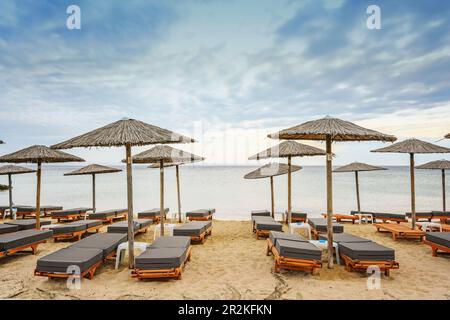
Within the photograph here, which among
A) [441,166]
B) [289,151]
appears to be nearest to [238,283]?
[289,151]

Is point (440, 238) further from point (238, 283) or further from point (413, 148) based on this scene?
point (238, 283)

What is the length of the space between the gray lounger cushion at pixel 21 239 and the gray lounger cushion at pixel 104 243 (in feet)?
4.81

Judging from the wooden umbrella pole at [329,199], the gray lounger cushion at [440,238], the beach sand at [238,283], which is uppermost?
the wooden umbrella pole at [329,199]

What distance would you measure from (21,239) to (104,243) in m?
2.04

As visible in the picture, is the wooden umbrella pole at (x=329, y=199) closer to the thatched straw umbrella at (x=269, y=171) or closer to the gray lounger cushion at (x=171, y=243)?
the gray lounger cushion at (x=171, y=243)

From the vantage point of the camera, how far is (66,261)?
3.97m

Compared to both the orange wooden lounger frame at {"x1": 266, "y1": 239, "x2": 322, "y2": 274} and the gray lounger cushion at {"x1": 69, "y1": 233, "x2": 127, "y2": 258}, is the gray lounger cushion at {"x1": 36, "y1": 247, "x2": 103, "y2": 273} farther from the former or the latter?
the orange wooden lounger frame at {"x1": 266, "y1": 239, "x2": 322, "y2": 274}

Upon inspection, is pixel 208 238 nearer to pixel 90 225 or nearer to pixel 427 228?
pixel 90 225

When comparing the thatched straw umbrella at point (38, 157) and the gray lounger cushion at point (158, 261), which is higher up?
the thatched straw umbrella at point (38, 157)

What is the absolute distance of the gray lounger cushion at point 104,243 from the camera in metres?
4.89

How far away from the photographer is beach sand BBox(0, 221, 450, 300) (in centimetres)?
373

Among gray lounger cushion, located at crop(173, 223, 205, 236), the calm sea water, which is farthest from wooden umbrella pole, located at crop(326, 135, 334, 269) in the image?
the calm sea water

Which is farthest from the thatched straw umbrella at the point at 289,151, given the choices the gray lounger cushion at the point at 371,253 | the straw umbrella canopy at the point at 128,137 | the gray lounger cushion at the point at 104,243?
the gray lounger cushion at the point at 104,243

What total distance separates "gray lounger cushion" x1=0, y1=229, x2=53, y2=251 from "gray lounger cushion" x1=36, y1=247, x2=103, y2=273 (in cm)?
176
